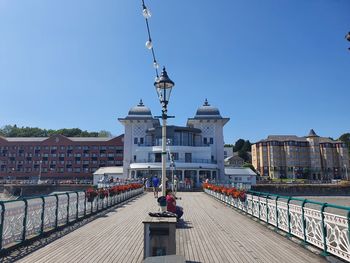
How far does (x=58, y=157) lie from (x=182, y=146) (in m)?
50.4

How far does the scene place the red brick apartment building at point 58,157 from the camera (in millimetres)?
83250

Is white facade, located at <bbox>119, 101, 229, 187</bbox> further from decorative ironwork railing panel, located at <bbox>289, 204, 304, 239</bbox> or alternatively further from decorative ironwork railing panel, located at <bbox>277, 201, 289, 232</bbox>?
decorative ironwork railing panel, located at <bbox>289, 204, 304, 239</bbox>

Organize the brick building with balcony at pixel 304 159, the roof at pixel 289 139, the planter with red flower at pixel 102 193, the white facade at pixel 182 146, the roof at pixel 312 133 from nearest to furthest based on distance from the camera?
1. the planter with red flower at pixel 102 193
2. the white facade at pixel 182 146
3. the brick building with balcony at pixel 304 159
4. the roof at pixel 312 133
5. the roof at pixel 289 139

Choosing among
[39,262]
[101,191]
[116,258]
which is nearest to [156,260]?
[116,258]

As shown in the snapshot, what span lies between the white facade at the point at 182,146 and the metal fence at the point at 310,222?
1400 inches

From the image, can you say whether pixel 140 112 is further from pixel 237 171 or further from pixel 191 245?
pixel 191 245

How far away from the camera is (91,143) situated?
8512 centimetres

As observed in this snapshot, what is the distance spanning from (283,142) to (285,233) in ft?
335

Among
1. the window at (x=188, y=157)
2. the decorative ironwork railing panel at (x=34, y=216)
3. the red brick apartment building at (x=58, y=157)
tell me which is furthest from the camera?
the red brick apartment building at (x=58, y=157)

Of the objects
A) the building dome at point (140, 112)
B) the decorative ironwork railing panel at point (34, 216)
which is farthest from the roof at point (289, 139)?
the decorative ironwork railing panel at point (34, 216)

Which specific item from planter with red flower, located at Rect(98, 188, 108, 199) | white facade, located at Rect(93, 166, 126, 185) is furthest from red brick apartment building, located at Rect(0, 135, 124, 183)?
planter with red flower, located at Rect(98, 188, 108, 199)

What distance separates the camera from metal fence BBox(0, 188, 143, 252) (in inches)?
279

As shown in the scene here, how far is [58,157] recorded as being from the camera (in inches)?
3297

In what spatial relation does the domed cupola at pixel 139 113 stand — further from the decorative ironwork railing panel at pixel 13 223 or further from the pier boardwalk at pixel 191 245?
the decorative ironwork railing panel at pixel 13 223
